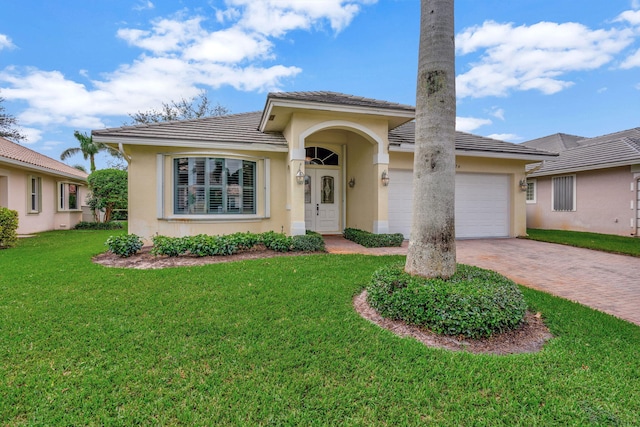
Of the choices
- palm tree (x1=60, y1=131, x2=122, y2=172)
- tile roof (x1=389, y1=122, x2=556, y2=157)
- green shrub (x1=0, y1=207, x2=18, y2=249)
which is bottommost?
green shrub (x1=0, y1=207, x2=18, y2=249)

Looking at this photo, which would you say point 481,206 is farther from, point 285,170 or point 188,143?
point 188,143

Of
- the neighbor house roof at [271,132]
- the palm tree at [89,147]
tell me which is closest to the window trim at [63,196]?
the neighbor house roof at [271,132]

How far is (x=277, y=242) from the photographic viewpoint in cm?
809

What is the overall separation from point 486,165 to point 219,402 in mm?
12073

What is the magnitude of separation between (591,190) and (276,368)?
1672 cm

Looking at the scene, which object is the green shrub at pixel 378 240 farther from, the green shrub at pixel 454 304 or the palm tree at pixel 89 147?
the palm tree at pixel 89 147

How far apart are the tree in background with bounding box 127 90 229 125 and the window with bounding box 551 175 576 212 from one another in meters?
24.2

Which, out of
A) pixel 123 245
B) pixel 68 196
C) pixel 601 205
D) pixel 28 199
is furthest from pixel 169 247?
pixel 601 205

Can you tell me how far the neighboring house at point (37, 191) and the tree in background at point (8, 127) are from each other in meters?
11.3

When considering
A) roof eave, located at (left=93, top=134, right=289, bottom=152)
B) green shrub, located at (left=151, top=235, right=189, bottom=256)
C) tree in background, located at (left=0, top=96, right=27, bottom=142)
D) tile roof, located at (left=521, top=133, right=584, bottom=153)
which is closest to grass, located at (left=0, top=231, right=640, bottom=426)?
green shrub, located at (left=151, top=235, right=189, bottom=256)

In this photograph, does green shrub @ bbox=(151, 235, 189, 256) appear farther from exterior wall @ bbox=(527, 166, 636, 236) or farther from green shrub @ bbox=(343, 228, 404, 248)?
exterior wall @ bbox=(527, 166, 636, 236)

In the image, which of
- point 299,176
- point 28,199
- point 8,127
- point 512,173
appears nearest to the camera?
point 299,176

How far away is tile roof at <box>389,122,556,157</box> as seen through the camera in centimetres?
1057

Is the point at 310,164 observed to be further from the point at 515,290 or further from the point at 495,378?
the point at 495,378
